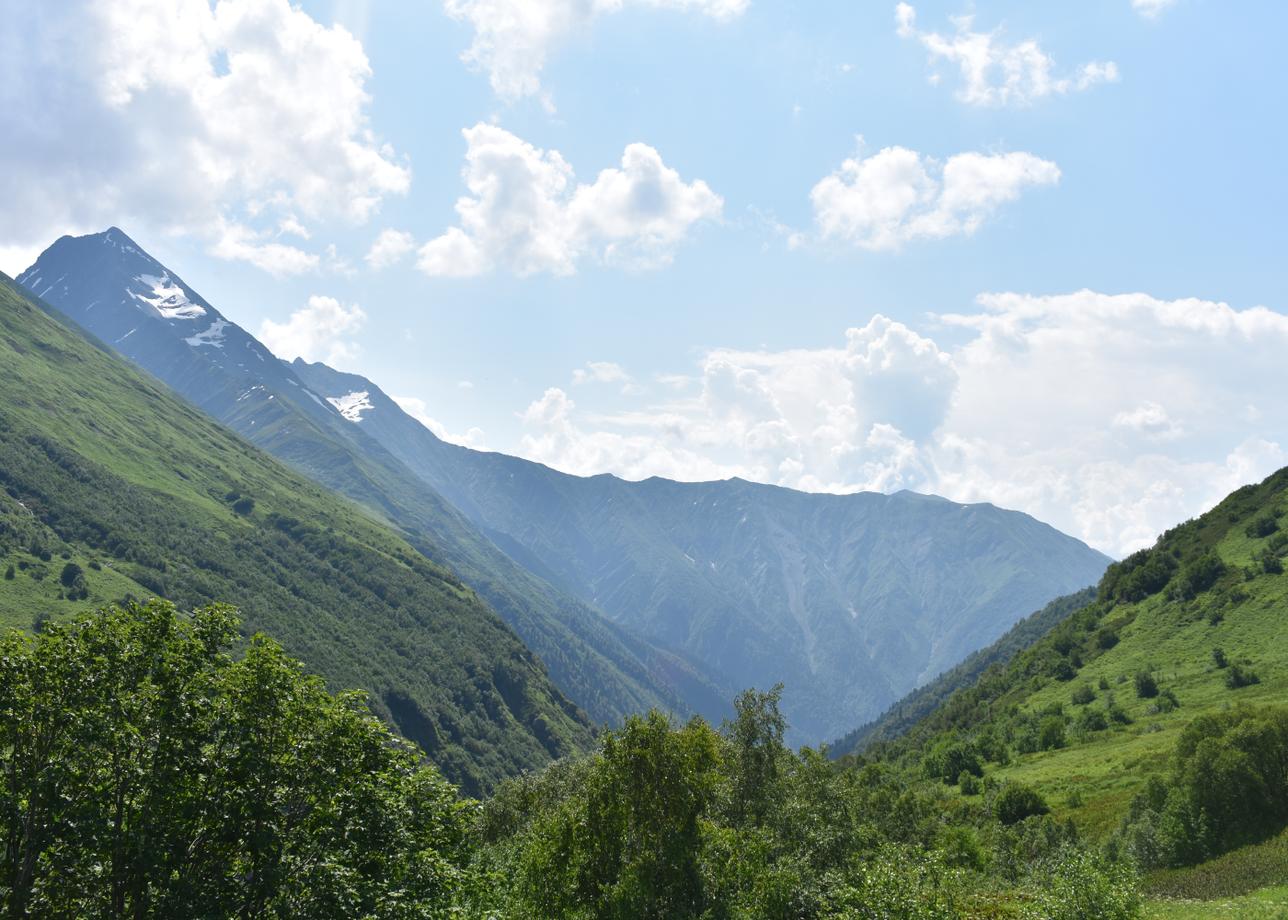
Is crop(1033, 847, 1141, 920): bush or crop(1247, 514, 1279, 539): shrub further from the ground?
crop(1247, 514, 1279, 539): shrub

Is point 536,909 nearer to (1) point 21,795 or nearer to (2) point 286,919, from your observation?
(2) point 286,919

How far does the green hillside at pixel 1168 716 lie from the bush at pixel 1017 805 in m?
1.67

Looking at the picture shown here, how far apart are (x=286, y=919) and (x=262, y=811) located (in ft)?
10.8

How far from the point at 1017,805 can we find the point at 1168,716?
35.2 metres

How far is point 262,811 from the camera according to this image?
22719 mm

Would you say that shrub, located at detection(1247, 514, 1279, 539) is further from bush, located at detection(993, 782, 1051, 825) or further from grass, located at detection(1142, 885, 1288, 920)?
grass, located at detection(1142, 885, 1288, 920)

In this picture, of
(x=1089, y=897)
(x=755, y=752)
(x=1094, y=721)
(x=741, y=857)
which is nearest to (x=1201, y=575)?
(x=1094, y=721)

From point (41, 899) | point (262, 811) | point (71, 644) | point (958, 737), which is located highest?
point (71, 644)

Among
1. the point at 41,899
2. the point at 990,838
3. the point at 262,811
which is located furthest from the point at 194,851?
the point at 990,838

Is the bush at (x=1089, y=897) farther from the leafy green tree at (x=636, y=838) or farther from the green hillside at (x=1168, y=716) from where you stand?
the leafy green tree at (x=636, y=838)

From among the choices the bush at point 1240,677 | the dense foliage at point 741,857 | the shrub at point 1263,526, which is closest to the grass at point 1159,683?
the bush at point 1240,677

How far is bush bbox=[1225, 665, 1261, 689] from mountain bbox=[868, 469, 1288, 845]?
0.84 feet

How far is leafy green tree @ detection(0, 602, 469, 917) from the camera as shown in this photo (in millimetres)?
19922

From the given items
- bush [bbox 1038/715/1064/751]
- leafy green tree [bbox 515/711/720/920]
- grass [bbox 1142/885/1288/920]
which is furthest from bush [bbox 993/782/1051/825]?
leafy green tree [bbox 515/711/720/920]
